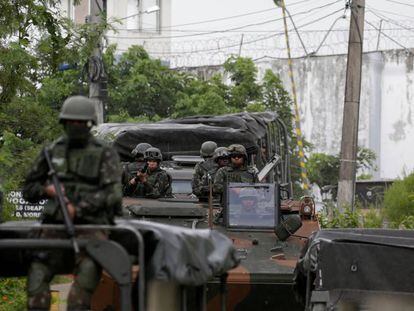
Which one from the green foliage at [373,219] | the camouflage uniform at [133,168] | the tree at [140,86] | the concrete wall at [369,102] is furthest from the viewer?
the concrete wall at [369,102]

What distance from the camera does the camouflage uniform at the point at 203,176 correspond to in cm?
1437

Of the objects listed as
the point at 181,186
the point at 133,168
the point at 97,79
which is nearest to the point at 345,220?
the point at 97,79

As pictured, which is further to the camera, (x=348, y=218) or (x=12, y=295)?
(x=348, y=218)

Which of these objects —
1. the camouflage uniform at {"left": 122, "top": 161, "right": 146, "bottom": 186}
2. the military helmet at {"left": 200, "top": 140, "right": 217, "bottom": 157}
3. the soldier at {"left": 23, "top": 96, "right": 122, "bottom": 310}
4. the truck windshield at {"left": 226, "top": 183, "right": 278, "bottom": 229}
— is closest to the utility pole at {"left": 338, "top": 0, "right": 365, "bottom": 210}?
the military helmet at {"left": 200, "top": 140, "right": 217, "bottom": 157}

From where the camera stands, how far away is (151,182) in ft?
48.7

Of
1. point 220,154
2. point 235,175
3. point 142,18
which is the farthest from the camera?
point 142,18

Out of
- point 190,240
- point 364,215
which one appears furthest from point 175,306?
point 364,215

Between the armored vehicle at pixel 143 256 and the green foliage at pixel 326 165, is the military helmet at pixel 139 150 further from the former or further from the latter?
the green foliage at pixel 326 165

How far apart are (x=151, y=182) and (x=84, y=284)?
6731 millimetres

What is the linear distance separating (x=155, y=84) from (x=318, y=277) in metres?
23.8

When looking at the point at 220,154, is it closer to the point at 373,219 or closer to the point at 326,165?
the point at 373,219

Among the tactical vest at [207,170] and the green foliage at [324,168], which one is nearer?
the tactical vest at [207,170]

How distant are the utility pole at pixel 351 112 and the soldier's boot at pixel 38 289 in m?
14.4

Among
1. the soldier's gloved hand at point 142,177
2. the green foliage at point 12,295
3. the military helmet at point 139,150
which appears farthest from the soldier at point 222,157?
the green foliage at point 12,295
